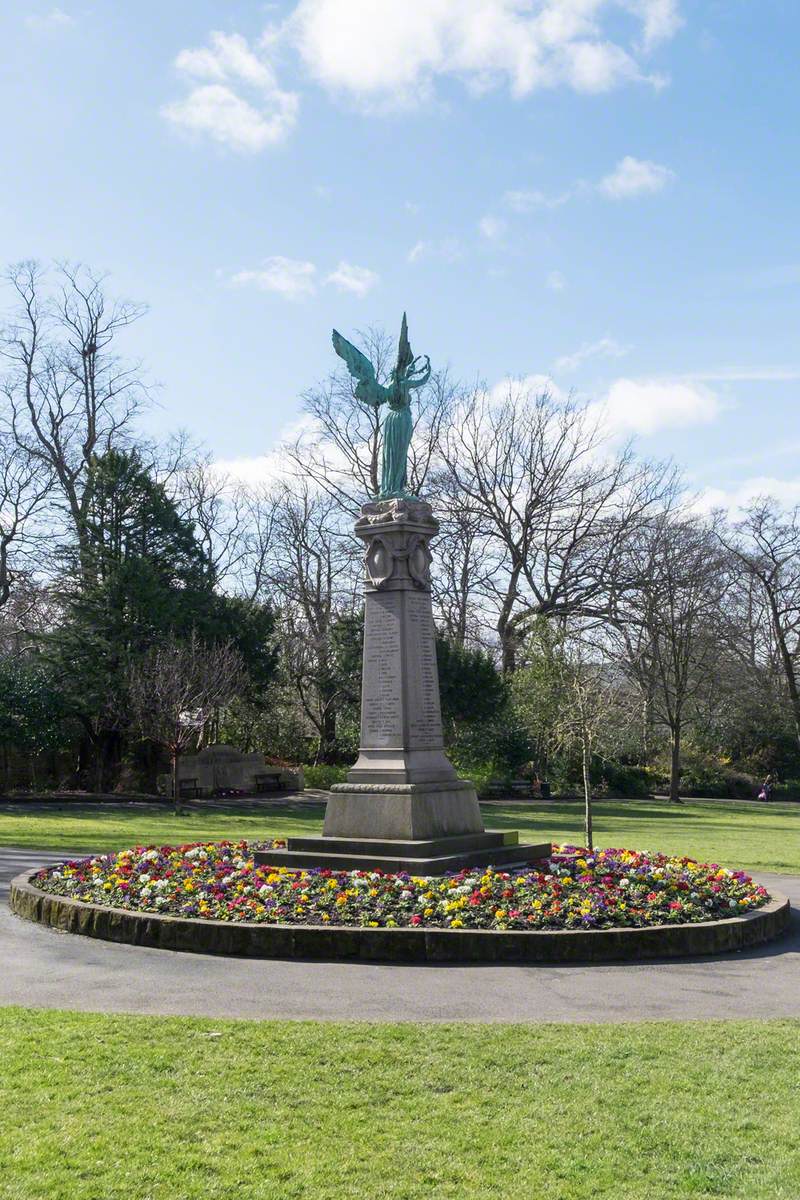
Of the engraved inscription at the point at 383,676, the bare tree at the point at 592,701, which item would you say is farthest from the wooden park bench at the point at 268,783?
the engraved inscription at the point at 383,676

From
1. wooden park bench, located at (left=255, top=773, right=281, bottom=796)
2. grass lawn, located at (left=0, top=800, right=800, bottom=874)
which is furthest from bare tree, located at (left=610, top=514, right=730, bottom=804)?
wooden park bench, located at (left=255, top=773, right=281, bottom=796)

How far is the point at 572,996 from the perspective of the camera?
27.3 feet

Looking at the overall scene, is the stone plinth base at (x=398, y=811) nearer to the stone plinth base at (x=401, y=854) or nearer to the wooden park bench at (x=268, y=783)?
the stone plinth base at (x=401, y=854)

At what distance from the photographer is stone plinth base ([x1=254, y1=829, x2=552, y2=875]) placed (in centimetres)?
1232

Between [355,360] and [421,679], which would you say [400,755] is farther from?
[355,360]

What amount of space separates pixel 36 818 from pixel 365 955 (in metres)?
18.0

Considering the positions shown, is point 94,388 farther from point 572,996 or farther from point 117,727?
point 572,996

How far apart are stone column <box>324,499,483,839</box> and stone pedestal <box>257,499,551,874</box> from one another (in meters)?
0.01

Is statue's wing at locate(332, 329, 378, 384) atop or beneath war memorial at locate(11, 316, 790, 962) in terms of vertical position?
atop

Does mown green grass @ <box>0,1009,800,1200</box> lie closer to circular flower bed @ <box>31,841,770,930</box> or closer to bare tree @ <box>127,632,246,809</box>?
circular flower bed @ <box>31,841,770,930</box>

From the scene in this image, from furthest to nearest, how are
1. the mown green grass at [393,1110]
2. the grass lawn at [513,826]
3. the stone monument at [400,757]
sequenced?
the grass lawn at [513,826]
the stone monument at [400,757]
the mown green grass at [393,1110]

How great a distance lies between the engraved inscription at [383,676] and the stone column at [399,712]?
0.01 m

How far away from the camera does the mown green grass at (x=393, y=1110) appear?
15.6 ft

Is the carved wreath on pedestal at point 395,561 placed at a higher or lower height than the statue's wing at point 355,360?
lower
